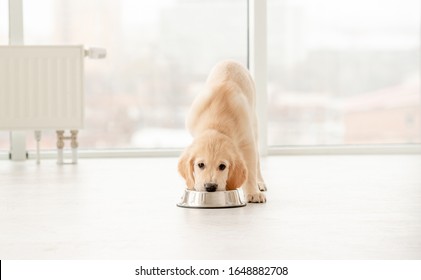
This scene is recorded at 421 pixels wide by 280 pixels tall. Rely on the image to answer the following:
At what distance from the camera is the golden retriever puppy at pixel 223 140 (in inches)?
128

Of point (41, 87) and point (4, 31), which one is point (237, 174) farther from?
point (4, 31)

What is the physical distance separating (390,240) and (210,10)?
165 inches

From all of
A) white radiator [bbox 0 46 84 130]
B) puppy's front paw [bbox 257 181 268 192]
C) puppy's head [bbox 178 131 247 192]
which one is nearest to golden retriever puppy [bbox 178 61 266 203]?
puppy's head [bbox 178 131 247 192]

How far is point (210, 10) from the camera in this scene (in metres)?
6.48

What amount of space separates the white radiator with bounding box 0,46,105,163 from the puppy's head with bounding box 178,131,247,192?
276 cm

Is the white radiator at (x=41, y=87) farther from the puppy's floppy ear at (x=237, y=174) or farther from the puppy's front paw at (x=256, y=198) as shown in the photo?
the puppy's floppy ear at (x=237, y=174)

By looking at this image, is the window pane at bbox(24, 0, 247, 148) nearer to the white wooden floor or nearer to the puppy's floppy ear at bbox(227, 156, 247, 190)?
the white wooden floor

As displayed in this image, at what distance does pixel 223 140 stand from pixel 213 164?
127 millimetres

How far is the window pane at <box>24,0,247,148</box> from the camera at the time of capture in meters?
6.34

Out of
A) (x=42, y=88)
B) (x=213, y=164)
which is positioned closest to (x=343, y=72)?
(x=42, y=88)

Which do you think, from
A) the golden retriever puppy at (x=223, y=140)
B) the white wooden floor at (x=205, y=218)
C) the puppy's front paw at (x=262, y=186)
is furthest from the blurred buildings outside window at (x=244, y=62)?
the golden retriever puppy at (x=223, y=140)

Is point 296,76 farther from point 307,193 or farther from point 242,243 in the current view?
point 242,243

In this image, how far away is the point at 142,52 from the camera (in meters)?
6.40

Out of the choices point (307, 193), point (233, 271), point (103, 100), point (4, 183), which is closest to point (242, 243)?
point (233, 271)
